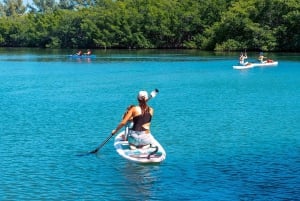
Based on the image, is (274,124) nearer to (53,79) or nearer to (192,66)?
(53,79)

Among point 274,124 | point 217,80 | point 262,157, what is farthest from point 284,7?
point 262,157

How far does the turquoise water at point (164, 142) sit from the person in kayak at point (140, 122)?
80cm

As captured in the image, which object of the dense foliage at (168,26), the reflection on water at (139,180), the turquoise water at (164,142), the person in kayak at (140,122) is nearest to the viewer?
the reflection on water at (139,180)

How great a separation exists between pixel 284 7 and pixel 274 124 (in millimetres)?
71046

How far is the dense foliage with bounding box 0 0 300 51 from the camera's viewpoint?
302 ft

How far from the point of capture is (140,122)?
1644 cm

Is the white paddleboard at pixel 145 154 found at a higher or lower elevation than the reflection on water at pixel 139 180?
higher

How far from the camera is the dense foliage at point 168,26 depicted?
9206 centimetres

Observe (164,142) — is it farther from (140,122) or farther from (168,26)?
(168,26)

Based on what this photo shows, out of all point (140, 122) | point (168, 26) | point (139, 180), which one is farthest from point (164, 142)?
point (168, 26)

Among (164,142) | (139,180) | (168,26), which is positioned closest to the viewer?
(139,180)

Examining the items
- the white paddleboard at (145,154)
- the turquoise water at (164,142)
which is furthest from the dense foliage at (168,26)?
the white paddleboard at (145,154)

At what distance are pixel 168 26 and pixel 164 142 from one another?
96050mm

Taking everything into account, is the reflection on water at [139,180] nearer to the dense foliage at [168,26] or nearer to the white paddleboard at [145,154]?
the white paddleboard at [145,154]
